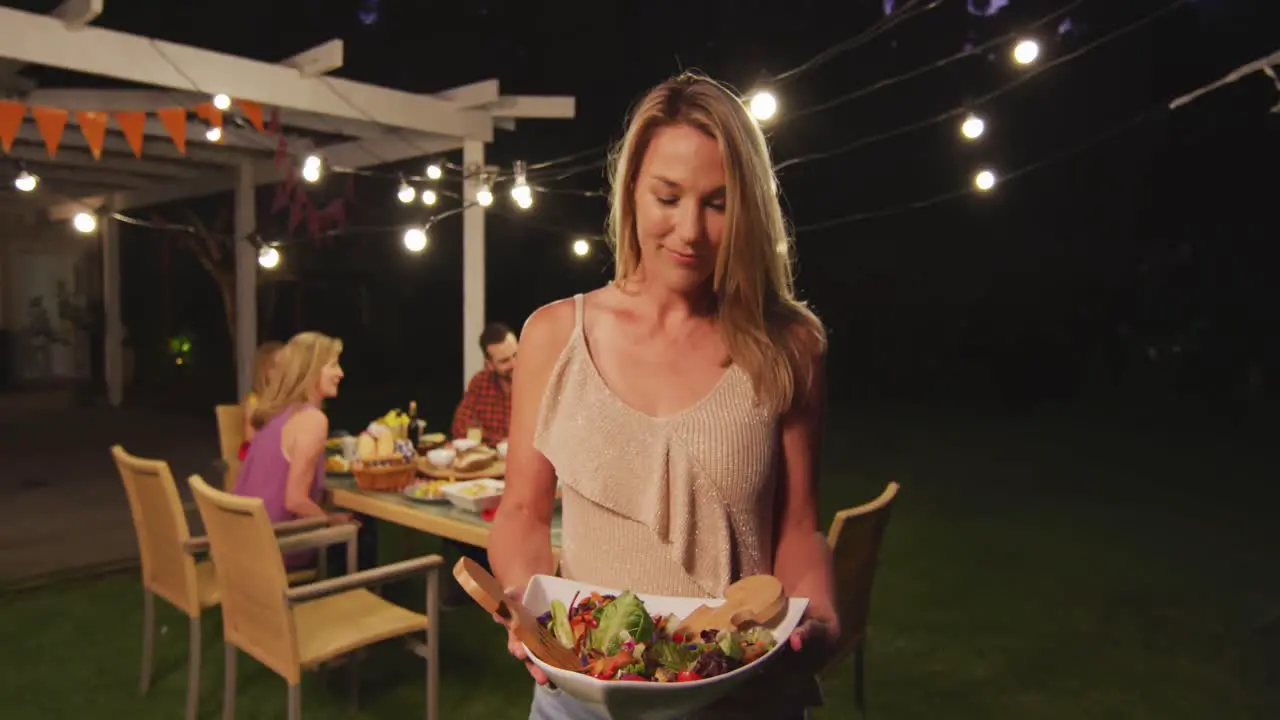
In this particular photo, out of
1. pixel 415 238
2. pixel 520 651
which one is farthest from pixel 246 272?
pixel 520 651

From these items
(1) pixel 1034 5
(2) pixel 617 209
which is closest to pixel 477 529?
(2) pixel 617 209

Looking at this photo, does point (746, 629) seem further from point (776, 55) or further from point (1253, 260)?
point (1253, 260)

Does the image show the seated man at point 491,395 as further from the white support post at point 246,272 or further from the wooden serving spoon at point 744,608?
the white support post at point 246,272

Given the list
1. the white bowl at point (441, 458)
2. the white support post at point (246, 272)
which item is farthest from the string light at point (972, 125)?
the white support post at point (246, 272)

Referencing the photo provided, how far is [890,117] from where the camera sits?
62.7ft

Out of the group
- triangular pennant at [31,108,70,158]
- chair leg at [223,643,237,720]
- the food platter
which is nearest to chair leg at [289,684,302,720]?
chair leg at [223,643,237,720]

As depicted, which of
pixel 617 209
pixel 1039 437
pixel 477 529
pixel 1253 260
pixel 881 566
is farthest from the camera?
pixel 1253 260

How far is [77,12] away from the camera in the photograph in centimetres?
427

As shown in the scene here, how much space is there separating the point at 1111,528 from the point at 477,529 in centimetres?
465

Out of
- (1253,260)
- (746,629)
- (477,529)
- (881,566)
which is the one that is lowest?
(881,566)

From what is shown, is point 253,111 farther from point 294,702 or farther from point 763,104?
point 294,702

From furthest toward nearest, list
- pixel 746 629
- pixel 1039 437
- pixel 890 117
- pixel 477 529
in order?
pixel 890 117
pixel 1039 437
pixel 477 529
pixel 746 629

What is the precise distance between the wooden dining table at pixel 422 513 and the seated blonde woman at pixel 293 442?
86mm

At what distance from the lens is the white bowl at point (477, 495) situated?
9.52 feet
